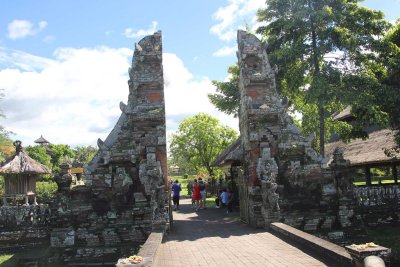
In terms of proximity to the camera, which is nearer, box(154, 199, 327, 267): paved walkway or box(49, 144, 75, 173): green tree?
box(154, 199, 327, 267): paved walkway

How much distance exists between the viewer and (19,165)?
65.6 ft

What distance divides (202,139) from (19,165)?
20220 mm

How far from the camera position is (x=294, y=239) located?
9391mm

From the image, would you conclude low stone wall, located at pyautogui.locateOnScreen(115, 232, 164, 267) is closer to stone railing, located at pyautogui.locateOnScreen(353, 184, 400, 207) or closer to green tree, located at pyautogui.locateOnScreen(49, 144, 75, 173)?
stone railing, located at pyautogui.locateOnScreen(353, 184, 400, 207)

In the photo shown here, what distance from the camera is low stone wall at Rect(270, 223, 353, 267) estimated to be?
6891 millimetres

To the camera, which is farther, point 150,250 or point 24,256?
point 24,256

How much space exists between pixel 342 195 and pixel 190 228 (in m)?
5.04

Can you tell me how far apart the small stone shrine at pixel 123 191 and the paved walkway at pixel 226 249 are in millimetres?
1256

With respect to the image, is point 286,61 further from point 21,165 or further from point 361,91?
point 21,165

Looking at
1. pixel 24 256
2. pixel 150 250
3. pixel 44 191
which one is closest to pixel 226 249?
pixel 150 250

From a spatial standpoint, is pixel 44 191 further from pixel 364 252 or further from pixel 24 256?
pixel 364 252

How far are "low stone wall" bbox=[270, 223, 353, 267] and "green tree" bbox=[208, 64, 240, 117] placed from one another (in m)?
14.0

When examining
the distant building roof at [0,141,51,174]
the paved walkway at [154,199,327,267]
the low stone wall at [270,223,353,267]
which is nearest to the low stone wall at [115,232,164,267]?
the paved walkway at [154,199,327,267]

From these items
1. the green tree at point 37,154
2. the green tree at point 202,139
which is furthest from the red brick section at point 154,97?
the green tree at point 37,154
